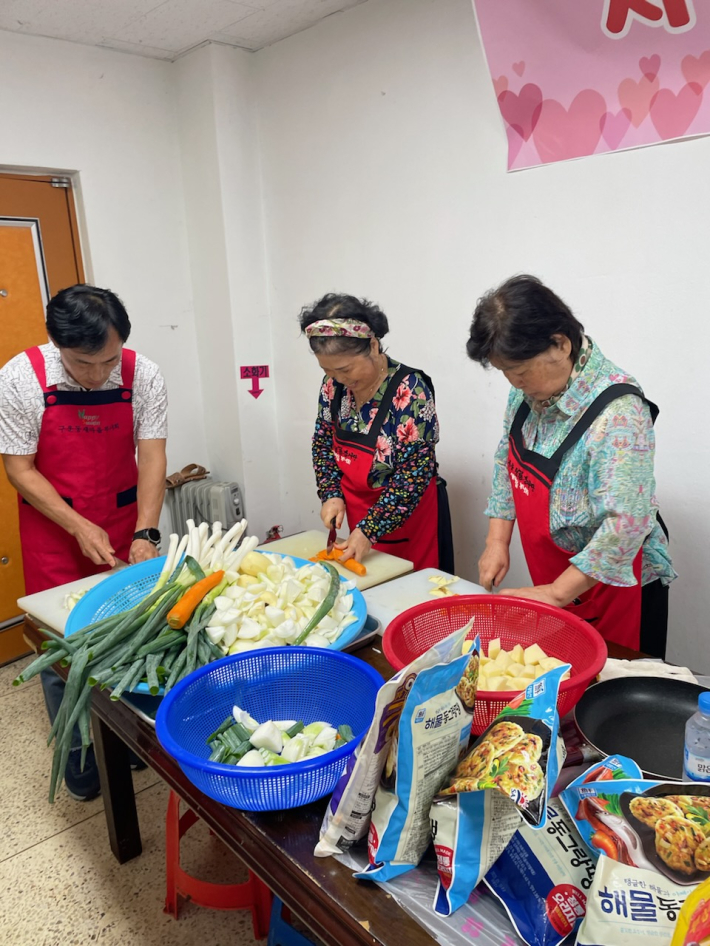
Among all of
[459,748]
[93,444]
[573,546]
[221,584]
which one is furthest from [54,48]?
[459,748]

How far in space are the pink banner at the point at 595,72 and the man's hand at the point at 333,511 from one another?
1.48 metres

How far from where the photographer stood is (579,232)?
2.47 metres

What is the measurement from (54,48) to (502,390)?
8.86 feet

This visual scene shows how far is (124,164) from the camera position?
3564mm

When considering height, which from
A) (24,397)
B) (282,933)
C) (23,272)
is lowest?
(282,933)

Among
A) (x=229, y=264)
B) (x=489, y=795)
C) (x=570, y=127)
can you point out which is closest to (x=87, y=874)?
(x=489, y=795)

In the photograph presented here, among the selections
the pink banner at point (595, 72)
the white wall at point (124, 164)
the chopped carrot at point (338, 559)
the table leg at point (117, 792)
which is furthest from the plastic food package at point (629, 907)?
the white wall at point (124, 164)

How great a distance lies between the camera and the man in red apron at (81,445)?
84.3 inches

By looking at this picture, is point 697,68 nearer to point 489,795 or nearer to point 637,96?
point 637,96

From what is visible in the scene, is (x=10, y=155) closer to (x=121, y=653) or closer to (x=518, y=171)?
(x=518, y=171)

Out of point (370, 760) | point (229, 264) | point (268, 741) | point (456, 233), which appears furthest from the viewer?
point (229, 264)

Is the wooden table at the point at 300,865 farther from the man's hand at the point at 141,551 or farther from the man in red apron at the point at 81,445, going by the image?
the man in red apron at the point at 81,445

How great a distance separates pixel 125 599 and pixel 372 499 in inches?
40.2

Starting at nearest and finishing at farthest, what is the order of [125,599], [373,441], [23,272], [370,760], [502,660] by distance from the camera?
[370,760] → [502,660] → [125,599] → [373,441] → [23,272]
